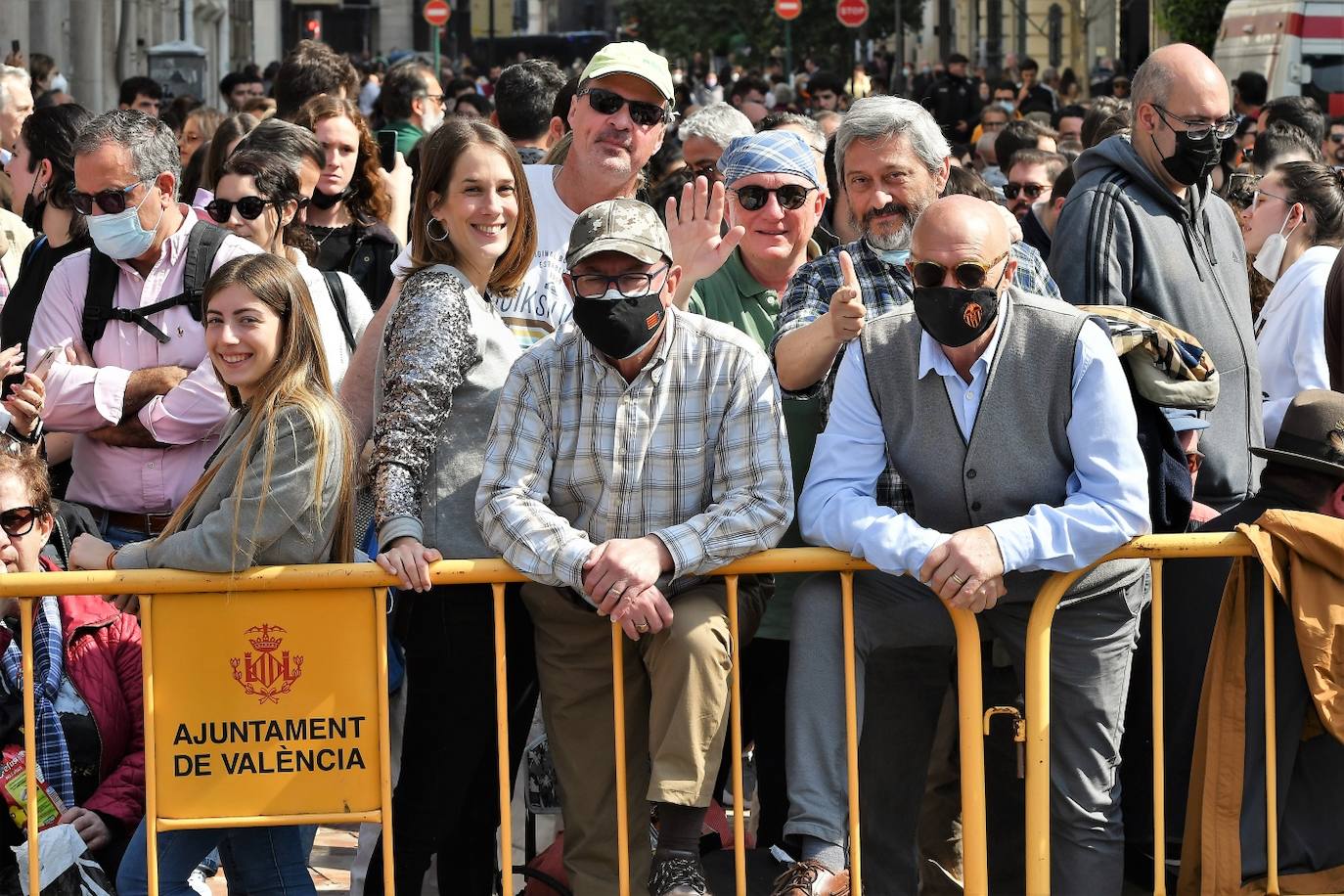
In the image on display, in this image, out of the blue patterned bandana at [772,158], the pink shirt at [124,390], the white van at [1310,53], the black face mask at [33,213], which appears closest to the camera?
the blue patterned bandana at [772,158]

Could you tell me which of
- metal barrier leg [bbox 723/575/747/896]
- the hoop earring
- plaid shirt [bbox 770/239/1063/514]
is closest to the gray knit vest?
plaid shirt [bbox 770/239/1063/514]

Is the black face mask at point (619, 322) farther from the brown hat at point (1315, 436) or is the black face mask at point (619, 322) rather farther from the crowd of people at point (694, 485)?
the brown hat at point (1315, 436)

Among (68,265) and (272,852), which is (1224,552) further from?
(68,265)

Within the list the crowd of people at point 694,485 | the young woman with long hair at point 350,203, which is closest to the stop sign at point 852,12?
the young woman with long hair at point 350,203

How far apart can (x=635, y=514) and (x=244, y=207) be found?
2.47 m

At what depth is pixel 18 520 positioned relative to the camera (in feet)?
15.5

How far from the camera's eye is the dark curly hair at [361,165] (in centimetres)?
720

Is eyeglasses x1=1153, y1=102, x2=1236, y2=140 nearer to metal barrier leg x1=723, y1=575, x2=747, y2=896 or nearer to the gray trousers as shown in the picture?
the gray trousers

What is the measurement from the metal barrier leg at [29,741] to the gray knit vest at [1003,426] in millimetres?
2156

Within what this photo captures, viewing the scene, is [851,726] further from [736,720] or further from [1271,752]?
[1271,752]

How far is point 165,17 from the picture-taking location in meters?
A: 37.3

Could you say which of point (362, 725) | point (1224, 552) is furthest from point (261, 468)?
point (1224, 552)

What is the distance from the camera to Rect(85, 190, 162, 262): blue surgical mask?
5285 millimetres

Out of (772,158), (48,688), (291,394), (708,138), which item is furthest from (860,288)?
(708,138)
